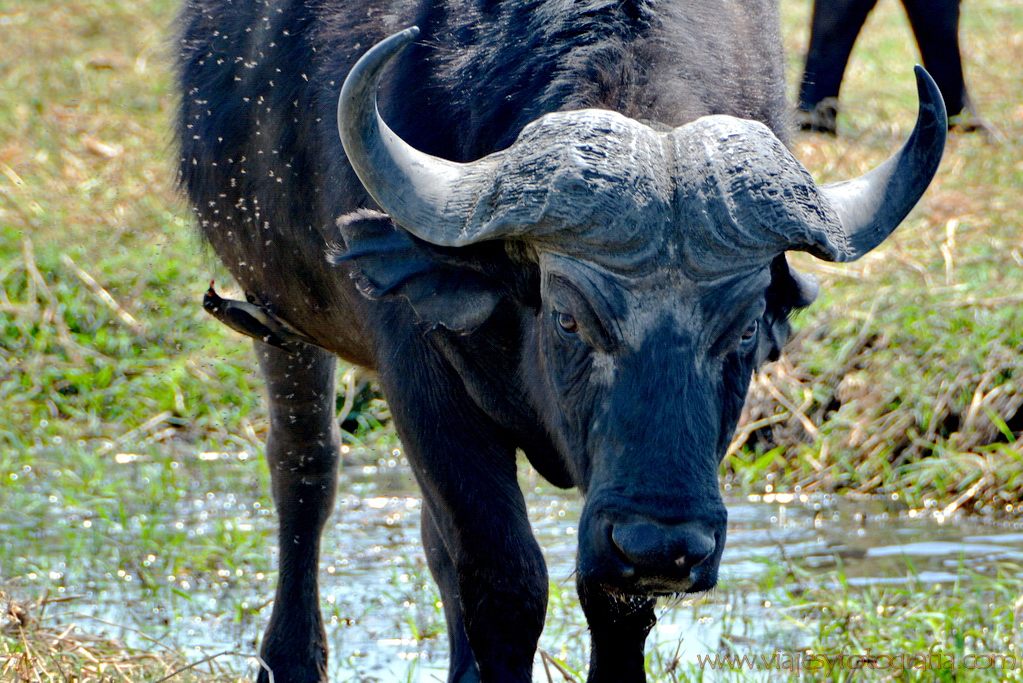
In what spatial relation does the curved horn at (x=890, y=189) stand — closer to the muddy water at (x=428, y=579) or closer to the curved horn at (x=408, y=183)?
the curved horn at (x=408, y=183)

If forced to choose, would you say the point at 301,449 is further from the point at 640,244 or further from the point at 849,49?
the point at 849,49

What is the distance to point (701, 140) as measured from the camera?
2475 millimetres

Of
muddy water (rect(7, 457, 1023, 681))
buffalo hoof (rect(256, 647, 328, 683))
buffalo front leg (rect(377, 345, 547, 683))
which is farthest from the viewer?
muddy water (rect(7, 457, 1023, 681))

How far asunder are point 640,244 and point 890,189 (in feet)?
1.80

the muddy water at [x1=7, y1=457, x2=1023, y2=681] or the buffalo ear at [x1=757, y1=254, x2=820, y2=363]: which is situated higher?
the buffalo ear at [x1=757, y1=254, x2=820, y2=363]

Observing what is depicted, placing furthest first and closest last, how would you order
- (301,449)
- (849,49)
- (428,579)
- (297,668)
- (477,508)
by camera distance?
(849,49) < (428,579) < (301,449) < (297,668) < (477,508)

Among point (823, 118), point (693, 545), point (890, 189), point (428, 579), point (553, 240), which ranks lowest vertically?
point (428, 579)

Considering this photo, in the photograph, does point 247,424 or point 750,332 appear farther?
point 247,424

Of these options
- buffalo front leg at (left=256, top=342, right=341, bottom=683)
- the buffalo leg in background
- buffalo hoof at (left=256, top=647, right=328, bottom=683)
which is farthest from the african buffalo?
the buffalo leg in background

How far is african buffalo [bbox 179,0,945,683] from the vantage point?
243 centimetres

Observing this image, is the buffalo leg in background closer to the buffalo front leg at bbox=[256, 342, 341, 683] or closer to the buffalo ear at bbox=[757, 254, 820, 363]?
the buffalo front leg at bbox=[256, 342, 341, 683]

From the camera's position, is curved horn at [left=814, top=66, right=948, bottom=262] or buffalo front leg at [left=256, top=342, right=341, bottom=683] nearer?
curved horn at [left=814, top=66, right=948, bottom=262]

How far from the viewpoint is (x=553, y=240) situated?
2.52m

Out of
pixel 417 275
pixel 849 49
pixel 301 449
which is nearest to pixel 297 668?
pixel 301 449
